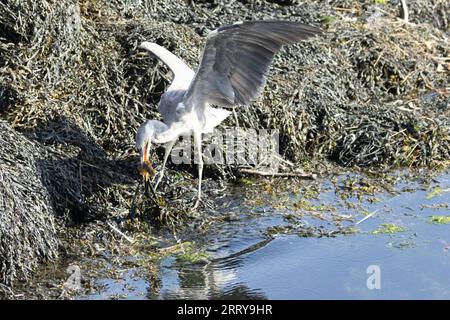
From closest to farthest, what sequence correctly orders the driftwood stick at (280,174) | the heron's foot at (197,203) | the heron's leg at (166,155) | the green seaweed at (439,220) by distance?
the green seaweed at (439,220), the heron's foot at (197,203), the heron's leg at (166,155), the driftwood stick at (280,174)

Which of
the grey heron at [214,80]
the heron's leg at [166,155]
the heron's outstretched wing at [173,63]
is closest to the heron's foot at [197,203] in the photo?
the grey heron at [214,80]

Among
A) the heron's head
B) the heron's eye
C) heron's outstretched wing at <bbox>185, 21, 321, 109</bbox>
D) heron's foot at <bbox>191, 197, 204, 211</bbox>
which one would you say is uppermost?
heron's outstretched wing at <bbox>185, 21, 321, 109</bbox>

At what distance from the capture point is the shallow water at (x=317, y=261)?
5625 mm

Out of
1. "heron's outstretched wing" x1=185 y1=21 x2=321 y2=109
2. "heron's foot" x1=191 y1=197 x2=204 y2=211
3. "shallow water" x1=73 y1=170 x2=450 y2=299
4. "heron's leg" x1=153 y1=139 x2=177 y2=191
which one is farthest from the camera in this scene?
"heron's leg" x1=153 y1=139 x2=177 y2=191

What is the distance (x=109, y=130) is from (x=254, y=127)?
1188 millimetres

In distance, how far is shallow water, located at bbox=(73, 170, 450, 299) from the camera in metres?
5.62

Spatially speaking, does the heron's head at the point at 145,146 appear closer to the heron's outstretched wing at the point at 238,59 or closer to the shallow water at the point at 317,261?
the heron's outstretched wing at the point at 238,59

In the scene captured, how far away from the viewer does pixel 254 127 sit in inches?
304

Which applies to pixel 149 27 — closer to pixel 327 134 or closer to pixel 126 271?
pixel 327 134

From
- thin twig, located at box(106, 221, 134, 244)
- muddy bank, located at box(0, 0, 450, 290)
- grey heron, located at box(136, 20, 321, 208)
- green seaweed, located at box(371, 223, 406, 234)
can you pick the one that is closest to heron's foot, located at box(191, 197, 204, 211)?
grey heron, located at box(136, 20, 321, 208)

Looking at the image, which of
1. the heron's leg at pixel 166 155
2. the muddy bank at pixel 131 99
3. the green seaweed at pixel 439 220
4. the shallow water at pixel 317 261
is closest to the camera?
the shallow water at pixel 317 261

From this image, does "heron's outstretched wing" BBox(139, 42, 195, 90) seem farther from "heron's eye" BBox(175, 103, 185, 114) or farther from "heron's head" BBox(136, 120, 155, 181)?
"heron's head" BBox(136, 120, 155, 181)

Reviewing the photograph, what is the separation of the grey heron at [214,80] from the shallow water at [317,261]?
677mm

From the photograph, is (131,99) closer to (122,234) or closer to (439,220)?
(122,234)
